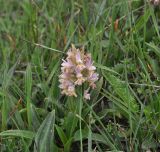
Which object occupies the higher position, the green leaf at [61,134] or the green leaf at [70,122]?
the green leaf at [70,122]

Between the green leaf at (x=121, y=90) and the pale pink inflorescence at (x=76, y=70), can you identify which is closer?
the pale pink inflorescence at (x=76, y=70)

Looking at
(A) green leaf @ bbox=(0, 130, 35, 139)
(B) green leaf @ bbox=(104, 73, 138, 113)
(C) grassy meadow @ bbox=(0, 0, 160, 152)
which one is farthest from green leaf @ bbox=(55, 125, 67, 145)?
(B) green leaf @ bbox=(104, 73, 138, 113)

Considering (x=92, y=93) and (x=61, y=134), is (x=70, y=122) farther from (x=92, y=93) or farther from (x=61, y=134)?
(x=92, y=93)

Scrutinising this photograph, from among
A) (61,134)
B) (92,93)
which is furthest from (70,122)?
(92,93)

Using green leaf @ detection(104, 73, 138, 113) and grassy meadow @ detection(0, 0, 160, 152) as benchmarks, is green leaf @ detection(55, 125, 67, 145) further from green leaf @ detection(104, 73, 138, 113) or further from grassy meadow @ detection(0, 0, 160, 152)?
green leaf @ detection(104, 73, 138, 113)

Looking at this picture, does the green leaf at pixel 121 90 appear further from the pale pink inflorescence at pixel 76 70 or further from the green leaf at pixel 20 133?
the green leaf at pixel 20 133

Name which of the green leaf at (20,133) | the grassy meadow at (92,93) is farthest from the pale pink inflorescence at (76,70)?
the green leaf at (20,133)

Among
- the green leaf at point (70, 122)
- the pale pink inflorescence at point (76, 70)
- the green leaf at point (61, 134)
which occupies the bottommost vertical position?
the green leaf at point (61, 134)
